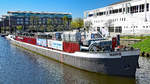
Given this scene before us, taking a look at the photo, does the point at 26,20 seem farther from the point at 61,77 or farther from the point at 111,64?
the point at 111,64

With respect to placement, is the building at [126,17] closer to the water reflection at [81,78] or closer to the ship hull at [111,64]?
the ship hull at [111,64]

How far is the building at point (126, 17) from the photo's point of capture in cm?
5988

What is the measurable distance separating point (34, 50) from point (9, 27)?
5863 inches

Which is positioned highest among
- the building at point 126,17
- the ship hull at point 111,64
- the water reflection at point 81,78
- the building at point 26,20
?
the building at point 26,20

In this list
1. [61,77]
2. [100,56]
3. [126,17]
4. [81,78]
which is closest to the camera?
[100,56]

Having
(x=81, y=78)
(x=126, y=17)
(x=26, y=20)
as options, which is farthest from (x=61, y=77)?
(x=26, y=20)

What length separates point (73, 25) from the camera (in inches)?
5059

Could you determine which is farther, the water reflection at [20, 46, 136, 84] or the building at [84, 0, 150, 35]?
the building at [84, 0, 150, 35]

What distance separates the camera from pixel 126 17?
221 feet

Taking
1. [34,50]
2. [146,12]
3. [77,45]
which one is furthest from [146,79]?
[146,12]

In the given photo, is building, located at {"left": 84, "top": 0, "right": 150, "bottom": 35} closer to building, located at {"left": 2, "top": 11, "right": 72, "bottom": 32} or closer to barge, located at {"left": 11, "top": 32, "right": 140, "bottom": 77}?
barge, located at {"left": 11, "top": 32, "right": 140, "bottom": 77}

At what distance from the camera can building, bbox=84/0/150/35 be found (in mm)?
59875

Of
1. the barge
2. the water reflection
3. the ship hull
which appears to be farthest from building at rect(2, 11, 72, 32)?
the ship hull

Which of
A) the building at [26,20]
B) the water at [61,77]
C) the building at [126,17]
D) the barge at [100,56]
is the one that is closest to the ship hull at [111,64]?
the barge at [100,56]
